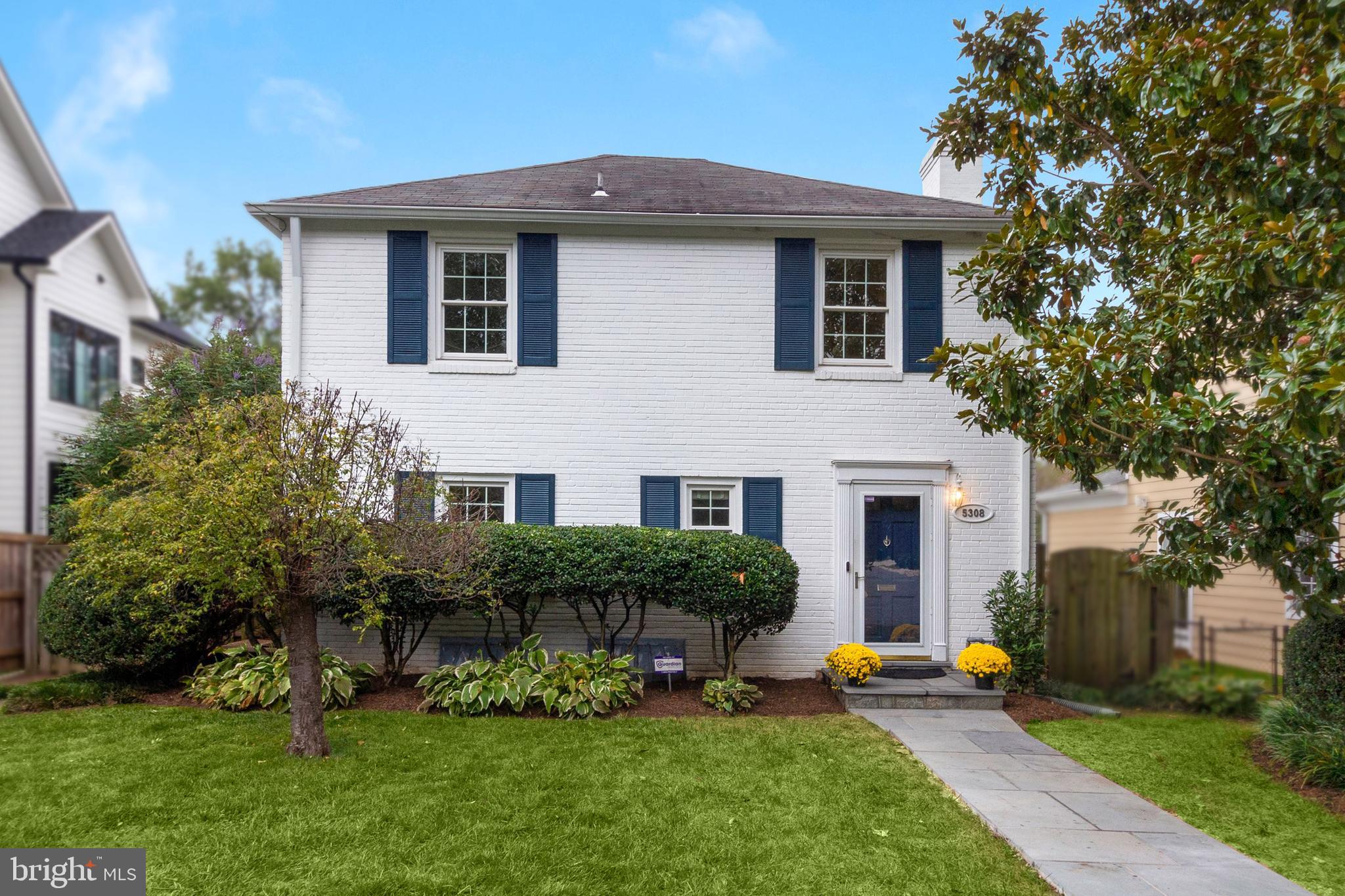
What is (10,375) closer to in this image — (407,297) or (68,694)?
(68,694)

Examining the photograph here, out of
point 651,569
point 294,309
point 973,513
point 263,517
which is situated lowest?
point 651,569

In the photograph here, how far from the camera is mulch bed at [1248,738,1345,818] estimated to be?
18.7 ft

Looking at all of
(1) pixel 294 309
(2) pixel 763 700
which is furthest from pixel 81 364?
→ (2) pixel 763 700

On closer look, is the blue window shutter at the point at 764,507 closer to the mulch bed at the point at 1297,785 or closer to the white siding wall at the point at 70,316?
the mulch bed at the point at 1297,785

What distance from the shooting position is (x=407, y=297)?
29.8ft

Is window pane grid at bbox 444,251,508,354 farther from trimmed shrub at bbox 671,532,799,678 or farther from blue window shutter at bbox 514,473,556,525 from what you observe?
trimmed shrub at bbox 671,532,799,678

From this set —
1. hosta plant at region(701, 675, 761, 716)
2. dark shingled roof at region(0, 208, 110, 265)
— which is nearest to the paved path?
hosta plant at region(701, 675, 761, 716)

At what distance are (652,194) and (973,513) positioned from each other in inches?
199

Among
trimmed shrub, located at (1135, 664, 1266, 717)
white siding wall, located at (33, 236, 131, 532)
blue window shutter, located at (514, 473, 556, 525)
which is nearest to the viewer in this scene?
trimmed shrub, located at (1135, 664, 1266, 717)

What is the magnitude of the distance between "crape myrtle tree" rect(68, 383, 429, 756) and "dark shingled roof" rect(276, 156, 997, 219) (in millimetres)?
3780

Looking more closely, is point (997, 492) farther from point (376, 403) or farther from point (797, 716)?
point (376, 403)

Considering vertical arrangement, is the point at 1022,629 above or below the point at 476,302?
below

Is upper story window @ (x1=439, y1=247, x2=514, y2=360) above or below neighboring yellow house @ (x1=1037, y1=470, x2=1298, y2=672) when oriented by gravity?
above

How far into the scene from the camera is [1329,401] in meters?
3.82
